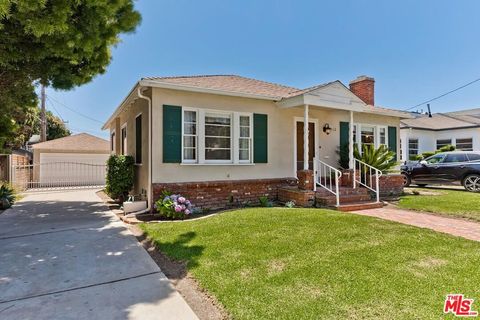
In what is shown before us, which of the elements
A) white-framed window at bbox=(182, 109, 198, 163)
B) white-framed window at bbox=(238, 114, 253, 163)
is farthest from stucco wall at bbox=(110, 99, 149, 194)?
white-framed window at bbox=(238, 114, 253, 163)

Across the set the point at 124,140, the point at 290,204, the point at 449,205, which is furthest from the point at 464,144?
the point at 124,140

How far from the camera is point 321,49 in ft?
47.2

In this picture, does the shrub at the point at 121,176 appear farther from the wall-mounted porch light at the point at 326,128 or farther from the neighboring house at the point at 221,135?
the wall-mounted porch light at the point at 326,128

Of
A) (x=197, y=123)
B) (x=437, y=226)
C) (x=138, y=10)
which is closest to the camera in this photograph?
Answer: (x=437, y=226)

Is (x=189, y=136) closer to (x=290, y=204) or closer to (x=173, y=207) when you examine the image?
(x=173, y=207)

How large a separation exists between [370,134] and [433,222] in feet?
20.2

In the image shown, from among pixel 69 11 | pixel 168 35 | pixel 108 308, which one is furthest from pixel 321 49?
pixel 108 308

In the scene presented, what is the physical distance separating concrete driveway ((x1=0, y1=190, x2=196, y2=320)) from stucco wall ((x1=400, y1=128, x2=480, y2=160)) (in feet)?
67.2

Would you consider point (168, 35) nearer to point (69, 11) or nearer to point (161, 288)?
point (69, 11)

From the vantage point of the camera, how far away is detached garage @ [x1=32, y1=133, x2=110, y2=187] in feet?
57.4

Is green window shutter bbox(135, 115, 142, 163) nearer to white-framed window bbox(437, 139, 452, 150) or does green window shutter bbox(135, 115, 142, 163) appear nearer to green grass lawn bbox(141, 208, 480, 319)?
green grass lawn bbox(141, 208, 480, 319)

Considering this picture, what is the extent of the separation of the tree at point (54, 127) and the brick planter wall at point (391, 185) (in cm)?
3396

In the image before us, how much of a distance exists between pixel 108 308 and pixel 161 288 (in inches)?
24.8

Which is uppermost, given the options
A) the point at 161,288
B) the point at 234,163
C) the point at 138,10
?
the point at 138,10
